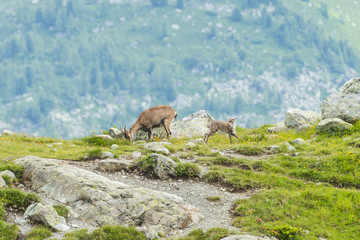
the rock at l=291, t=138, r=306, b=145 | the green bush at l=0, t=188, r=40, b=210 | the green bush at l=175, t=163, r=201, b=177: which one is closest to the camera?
the green bush at l=0, t=188, r=40, b=210

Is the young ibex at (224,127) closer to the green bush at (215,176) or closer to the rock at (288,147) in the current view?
the rock at (288,147)

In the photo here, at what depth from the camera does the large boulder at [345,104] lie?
23750mm

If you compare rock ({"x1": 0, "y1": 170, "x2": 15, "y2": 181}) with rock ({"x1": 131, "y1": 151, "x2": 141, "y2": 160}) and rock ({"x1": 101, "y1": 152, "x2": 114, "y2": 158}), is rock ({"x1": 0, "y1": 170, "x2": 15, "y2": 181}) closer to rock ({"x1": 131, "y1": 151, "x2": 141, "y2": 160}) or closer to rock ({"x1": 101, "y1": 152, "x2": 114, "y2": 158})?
rock ({"x1": 101, "y1": 152, "x2": 114, "y2": 158})

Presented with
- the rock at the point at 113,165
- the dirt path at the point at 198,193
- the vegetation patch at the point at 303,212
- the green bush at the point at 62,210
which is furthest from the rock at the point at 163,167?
the green bush at the point at 62,210

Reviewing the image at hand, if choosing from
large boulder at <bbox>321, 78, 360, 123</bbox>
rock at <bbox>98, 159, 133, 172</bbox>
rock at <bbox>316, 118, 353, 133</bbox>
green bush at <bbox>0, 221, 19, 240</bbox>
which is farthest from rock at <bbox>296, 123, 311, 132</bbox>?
green bush at <bbox>0, 221, 19, 240</bbox>

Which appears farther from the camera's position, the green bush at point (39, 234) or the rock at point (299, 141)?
the rock at point (299, 141)

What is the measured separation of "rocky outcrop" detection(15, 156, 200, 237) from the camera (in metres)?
13.2

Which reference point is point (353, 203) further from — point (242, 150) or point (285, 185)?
point (242, 150)

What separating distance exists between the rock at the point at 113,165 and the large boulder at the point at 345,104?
42.9ft

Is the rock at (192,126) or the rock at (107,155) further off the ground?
the rock at (107,155)

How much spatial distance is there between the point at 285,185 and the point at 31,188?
31.3 feet

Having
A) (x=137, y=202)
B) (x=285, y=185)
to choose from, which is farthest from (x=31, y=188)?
(x=285, y=185)

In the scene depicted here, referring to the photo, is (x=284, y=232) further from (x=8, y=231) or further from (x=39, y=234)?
(x=8, y=231)

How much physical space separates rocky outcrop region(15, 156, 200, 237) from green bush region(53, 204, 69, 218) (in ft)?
1.23
